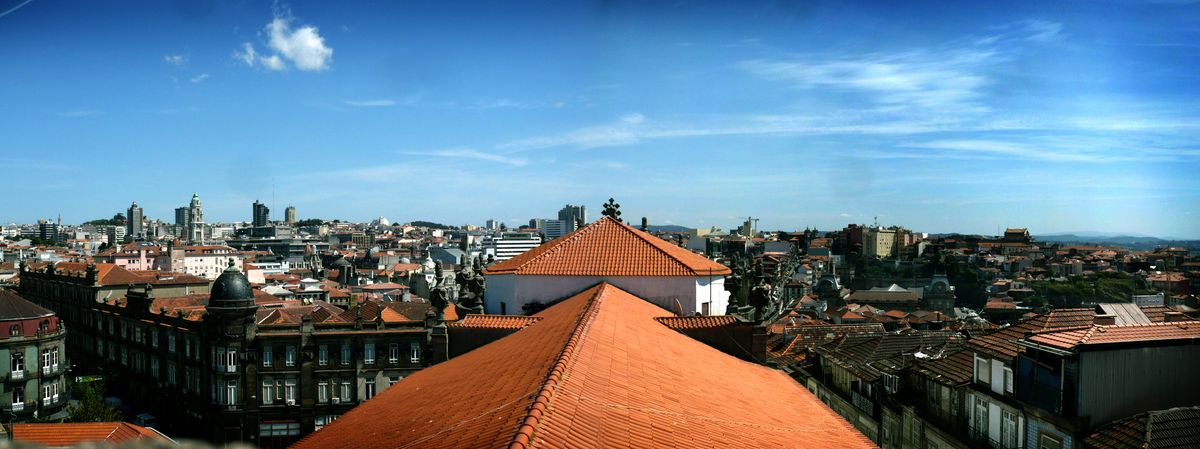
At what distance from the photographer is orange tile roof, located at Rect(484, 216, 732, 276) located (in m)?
21.4

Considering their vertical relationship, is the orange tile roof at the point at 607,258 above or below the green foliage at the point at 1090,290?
above

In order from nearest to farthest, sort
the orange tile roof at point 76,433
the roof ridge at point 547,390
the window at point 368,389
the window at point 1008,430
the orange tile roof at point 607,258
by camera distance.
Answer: the roof ridge at point 547,390, the window at point 1008,430, the orange tile roof at point 76,433, the orange tile roof at point 607,258, the window at point 368,389

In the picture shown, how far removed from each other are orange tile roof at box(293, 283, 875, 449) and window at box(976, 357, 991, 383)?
17.9 feet

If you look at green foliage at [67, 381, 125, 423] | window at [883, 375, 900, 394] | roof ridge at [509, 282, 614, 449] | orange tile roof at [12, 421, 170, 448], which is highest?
roof ridge at [509, 282, 614, 449]

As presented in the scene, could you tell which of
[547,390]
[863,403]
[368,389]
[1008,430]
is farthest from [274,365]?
[547,390]

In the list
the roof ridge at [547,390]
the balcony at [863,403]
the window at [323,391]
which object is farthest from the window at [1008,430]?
the window at [323,391]

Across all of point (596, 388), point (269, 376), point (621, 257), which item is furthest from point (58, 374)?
point (596, 388)

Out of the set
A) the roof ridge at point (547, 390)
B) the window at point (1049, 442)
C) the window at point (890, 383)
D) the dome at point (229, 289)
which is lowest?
the window at point (890, 383)

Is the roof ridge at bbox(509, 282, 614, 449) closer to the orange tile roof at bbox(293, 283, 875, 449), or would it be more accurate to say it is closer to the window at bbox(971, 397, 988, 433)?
the orange tile roof at bbox(293, 283, 875, 449)

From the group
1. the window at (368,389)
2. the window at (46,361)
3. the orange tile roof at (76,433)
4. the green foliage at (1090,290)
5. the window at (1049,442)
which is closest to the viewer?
the window at (1049,442)

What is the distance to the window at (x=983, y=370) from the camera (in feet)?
61.1

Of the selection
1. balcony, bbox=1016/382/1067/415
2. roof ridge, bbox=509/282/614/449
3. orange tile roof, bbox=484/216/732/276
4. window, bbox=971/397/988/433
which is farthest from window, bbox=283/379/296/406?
balcony, bbox=1016/382/1067/415

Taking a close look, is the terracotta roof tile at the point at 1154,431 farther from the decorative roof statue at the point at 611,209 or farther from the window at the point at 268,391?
the window at the point at 268,391

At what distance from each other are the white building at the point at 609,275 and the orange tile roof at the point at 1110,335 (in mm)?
7796
